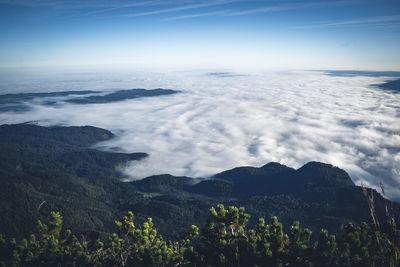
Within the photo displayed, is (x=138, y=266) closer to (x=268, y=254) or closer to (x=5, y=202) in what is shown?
(x=268, y=254)

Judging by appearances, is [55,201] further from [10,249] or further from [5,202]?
[10,249]

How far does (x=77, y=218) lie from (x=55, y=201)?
2533 centimetres

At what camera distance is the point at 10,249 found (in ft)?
107

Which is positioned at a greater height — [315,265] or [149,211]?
[315,265]

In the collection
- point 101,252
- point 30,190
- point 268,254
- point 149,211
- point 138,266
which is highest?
point 268,254

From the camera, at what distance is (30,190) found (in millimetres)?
181500

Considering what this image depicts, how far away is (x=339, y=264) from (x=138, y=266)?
64.3 feet

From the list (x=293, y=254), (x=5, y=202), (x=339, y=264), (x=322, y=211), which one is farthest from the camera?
(x=322, y=211)

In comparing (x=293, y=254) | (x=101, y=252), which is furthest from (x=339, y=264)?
(x=101, y=252)

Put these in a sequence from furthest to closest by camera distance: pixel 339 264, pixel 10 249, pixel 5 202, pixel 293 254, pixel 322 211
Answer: pixel 322 211
pixel 5 202
pixel 10 249
pixel 293 254
pixel 339 264

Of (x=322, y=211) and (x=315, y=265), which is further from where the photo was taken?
(x=322, y=211)

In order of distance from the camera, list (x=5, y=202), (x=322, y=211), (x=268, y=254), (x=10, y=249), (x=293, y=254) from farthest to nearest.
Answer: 1. (x=322, y=211)
2. (x=5, y=202)
3. (x=10, y=249)
4. (x=293, y=254)
5. (x=268, y=254)

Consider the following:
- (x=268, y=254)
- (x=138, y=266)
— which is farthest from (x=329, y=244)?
(x=138, y=266)

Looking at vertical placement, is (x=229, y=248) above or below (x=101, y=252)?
above
